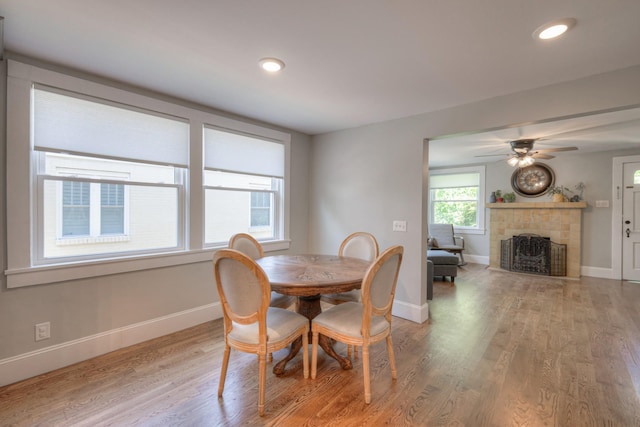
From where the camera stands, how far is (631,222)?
16.0ft

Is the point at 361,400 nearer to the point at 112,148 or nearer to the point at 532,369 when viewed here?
the point at 532,369

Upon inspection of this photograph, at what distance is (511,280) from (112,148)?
236 inches

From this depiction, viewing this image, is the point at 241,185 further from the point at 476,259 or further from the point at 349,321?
the point at 476,259

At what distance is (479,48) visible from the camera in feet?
6.13

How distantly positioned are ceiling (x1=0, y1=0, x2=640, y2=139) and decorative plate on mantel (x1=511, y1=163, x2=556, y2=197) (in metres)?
4.19

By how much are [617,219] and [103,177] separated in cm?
748

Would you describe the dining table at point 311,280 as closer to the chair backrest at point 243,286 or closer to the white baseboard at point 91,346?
the chair backrest at point 243,286

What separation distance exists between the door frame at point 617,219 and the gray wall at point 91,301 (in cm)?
661

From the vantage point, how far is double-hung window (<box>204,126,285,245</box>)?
3.17m

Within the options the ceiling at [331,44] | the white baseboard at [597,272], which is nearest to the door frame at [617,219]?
the white baseboard at [597,272]

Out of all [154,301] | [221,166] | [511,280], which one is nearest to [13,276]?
[154,301]

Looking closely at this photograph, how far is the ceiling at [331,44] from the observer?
1519 millimetres

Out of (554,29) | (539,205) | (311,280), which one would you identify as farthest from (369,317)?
(539,205)

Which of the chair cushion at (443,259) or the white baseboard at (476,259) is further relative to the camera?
the white baseboard at (476,259)
